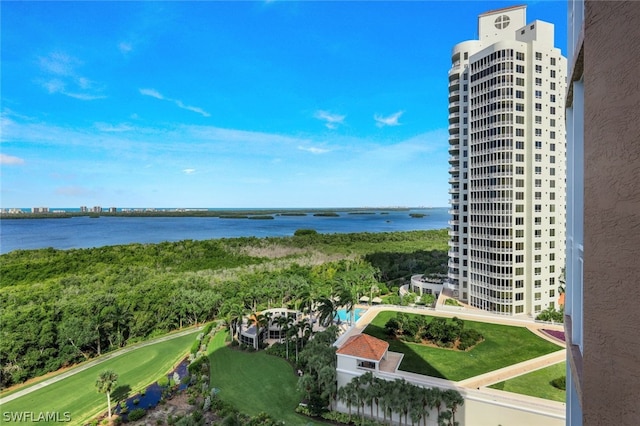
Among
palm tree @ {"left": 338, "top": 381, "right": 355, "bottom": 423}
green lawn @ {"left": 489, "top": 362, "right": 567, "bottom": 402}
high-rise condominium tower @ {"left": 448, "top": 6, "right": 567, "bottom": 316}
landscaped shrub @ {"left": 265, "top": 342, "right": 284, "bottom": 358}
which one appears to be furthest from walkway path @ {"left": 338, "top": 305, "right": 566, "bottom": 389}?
landscaped shrub @ {"left": 265, "top": 342, "right": 284, "bottom": 358}

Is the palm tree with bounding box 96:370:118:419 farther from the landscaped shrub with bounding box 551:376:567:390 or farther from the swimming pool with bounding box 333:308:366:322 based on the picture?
the landscaped shrub with bounding box 551:376:567:390

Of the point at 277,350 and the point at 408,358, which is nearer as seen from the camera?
the point at 408,358

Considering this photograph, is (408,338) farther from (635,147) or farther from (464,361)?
(635,147)

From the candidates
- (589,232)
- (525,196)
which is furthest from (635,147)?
(525,196)

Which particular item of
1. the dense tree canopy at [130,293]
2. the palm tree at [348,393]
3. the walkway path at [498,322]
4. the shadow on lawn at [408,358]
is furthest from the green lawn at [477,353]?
the dense tree canopy at [130,293]

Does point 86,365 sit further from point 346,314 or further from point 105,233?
point 105,233

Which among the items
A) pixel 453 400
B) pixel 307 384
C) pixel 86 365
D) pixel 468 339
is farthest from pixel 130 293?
pixel 453 400
